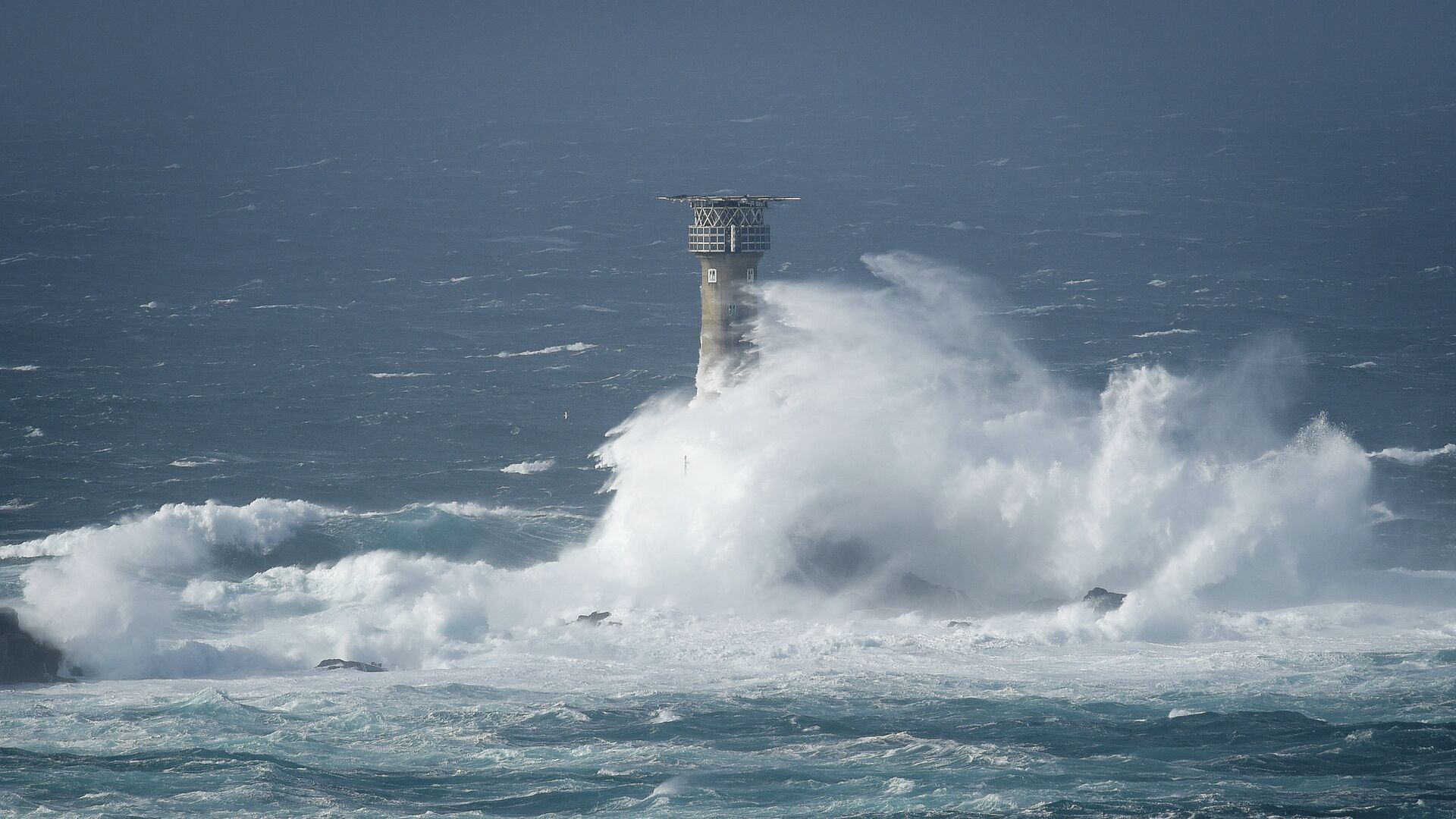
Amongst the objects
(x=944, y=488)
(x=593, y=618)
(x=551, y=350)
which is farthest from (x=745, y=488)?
(x=551, y=350)

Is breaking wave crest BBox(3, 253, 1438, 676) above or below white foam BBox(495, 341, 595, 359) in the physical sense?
below

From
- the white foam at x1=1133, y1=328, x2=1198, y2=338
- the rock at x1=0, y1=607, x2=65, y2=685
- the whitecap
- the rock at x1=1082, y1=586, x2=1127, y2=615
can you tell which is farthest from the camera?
the white foam at x1=1133, y1=328, x2=1198, y2=338

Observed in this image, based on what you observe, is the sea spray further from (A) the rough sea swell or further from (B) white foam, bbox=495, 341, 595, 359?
(B) white foam, bbox=495, 341, 595, 359

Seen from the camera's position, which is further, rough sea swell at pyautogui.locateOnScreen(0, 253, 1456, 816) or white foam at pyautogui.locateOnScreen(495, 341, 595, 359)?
white foam at pyautogui.locateOnScreen(495, 341, 595, 359)

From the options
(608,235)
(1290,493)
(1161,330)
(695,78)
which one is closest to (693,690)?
(1290,493)

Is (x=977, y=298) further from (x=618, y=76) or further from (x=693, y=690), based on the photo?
(x=618, y=76)

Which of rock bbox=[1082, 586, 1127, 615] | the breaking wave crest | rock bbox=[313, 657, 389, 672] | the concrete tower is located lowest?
rock bbox=[313, 657, 389, 672]

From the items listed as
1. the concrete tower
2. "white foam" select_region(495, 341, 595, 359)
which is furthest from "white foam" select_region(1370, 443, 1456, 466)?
"white foam" select_region(495, 341, 595, 359)

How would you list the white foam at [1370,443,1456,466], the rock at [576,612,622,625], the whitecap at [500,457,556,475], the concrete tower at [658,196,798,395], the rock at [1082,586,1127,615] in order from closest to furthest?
the rock at [1082,586,1127,615] < the rock at [576,612,622,625] < the concrete tower at [658,196,798,395] < the white foam at [1370,443,1456,466] < the whitecap at [500,457,556,475]

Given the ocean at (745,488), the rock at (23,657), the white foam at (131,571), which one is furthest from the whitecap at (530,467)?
the rock at (23,657)
